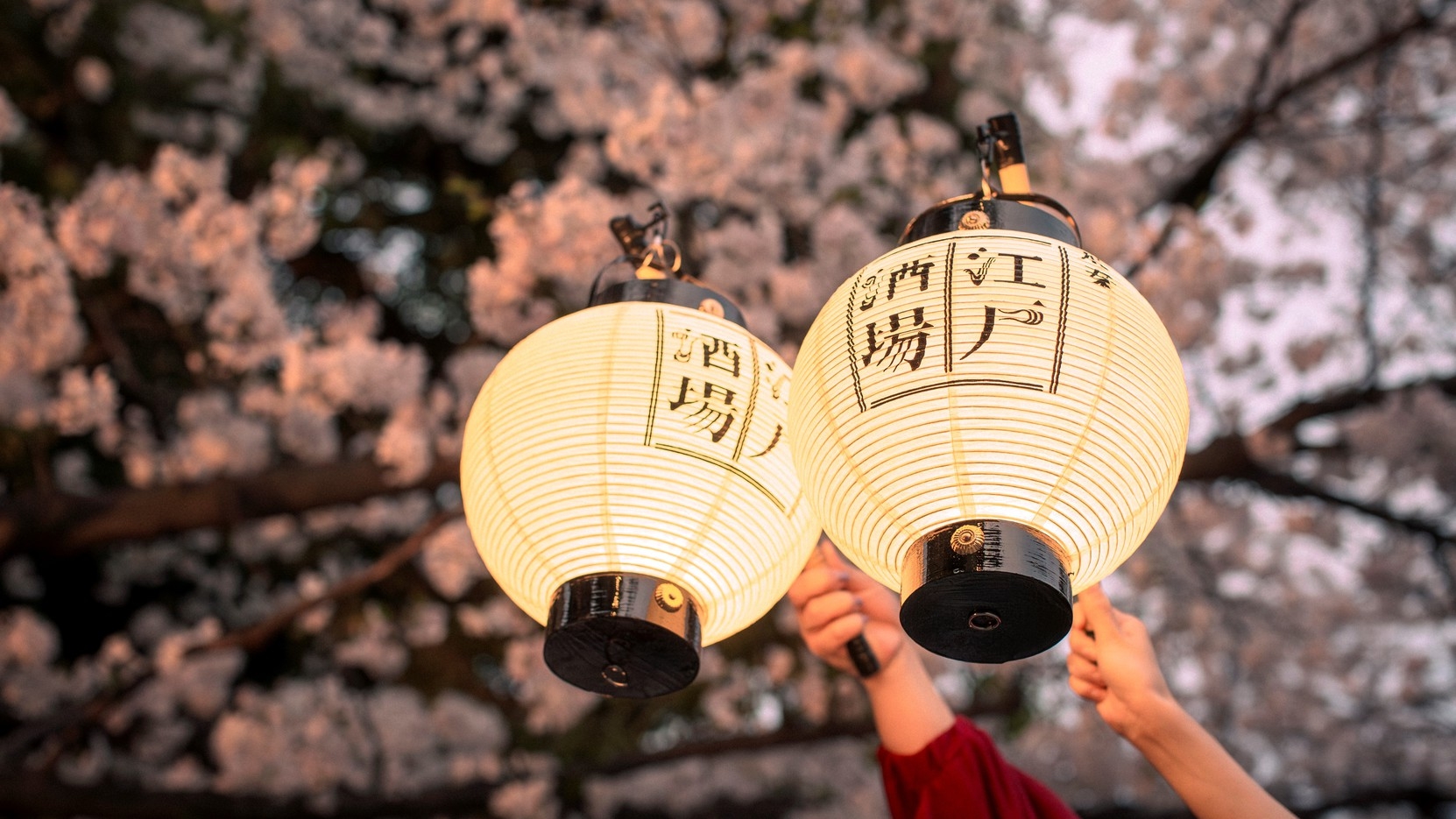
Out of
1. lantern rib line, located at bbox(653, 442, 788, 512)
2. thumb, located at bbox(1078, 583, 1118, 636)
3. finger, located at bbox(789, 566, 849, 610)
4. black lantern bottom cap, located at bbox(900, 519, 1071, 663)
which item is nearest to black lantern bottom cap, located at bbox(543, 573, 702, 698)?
lantern rib line, located at bbox(653, 442, 788, 512)

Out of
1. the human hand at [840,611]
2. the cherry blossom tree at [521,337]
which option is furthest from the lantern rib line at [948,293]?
the cherry blossom tree at [521,337]

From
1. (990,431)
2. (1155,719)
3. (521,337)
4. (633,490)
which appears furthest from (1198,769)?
(521,337)

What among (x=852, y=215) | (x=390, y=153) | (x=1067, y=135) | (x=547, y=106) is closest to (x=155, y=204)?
(x=390, y=153)

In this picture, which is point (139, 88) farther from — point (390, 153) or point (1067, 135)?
point (1067, 135)

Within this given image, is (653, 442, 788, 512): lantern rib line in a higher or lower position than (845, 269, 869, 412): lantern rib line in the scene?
lower

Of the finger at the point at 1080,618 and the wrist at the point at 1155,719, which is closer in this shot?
the wrist at the point at 1155,719

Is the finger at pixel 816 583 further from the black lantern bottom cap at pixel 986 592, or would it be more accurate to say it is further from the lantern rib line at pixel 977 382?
the lantern rib line at pixel 977 382

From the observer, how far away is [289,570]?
21.5ft

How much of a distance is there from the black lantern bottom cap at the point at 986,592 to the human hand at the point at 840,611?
623mm

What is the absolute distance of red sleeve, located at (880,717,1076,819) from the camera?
2.00m

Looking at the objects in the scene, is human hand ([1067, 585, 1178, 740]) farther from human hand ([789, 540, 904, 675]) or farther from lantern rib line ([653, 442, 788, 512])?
lantern rib line ([653, 442, 788, 512])

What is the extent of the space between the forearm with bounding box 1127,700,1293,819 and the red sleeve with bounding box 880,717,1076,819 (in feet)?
0.89

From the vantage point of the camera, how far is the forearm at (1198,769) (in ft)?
5.79

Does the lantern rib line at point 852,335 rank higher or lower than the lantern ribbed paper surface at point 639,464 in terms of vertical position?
higher
